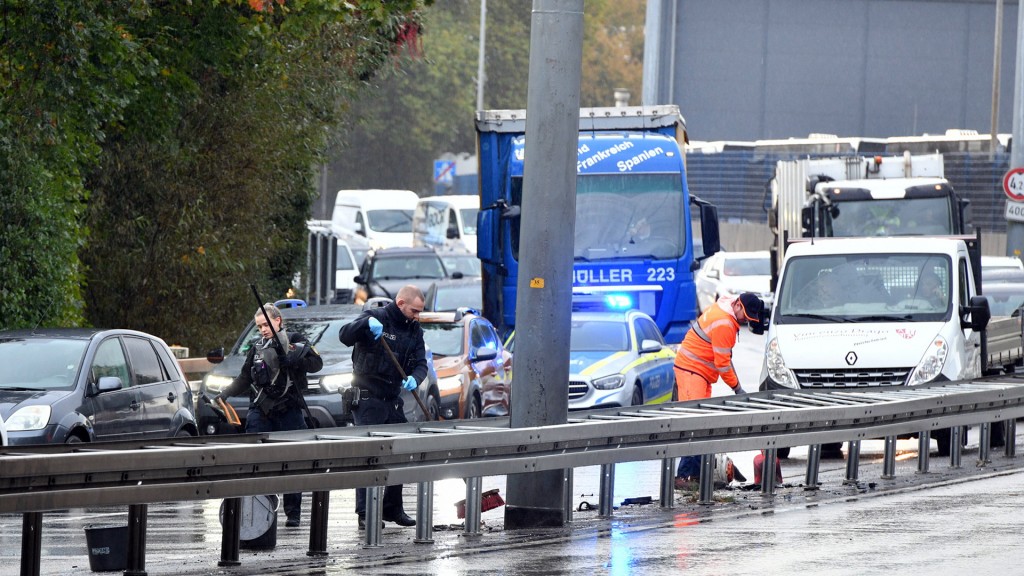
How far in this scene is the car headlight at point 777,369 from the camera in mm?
17359

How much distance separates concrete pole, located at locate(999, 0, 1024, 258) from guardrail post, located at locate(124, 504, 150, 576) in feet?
75.9

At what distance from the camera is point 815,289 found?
18141mm

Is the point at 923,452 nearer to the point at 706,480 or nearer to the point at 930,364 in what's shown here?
the point at 930,364

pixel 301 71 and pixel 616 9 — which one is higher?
pixel 616 9

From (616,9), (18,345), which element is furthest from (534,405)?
(616,9)


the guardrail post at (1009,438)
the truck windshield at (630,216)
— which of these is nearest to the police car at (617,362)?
the truck windshield at (630,216)

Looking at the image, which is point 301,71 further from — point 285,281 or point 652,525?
point 652,525

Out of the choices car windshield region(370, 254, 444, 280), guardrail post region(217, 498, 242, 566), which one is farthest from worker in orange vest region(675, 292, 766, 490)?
car windshield region(370, 254, 444, 280)

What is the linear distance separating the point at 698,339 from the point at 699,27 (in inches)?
1749

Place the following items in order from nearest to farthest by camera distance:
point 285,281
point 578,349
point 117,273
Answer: point 578,349 → point 117,273 → point 285,281

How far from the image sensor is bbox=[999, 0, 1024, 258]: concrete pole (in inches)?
1179

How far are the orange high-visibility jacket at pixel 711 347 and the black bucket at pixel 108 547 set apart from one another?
641 cm

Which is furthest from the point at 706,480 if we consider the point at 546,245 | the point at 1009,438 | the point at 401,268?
the point at 401,268

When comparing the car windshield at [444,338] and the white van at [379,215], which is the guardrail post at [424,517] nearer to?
the car windshield at [444,338]
